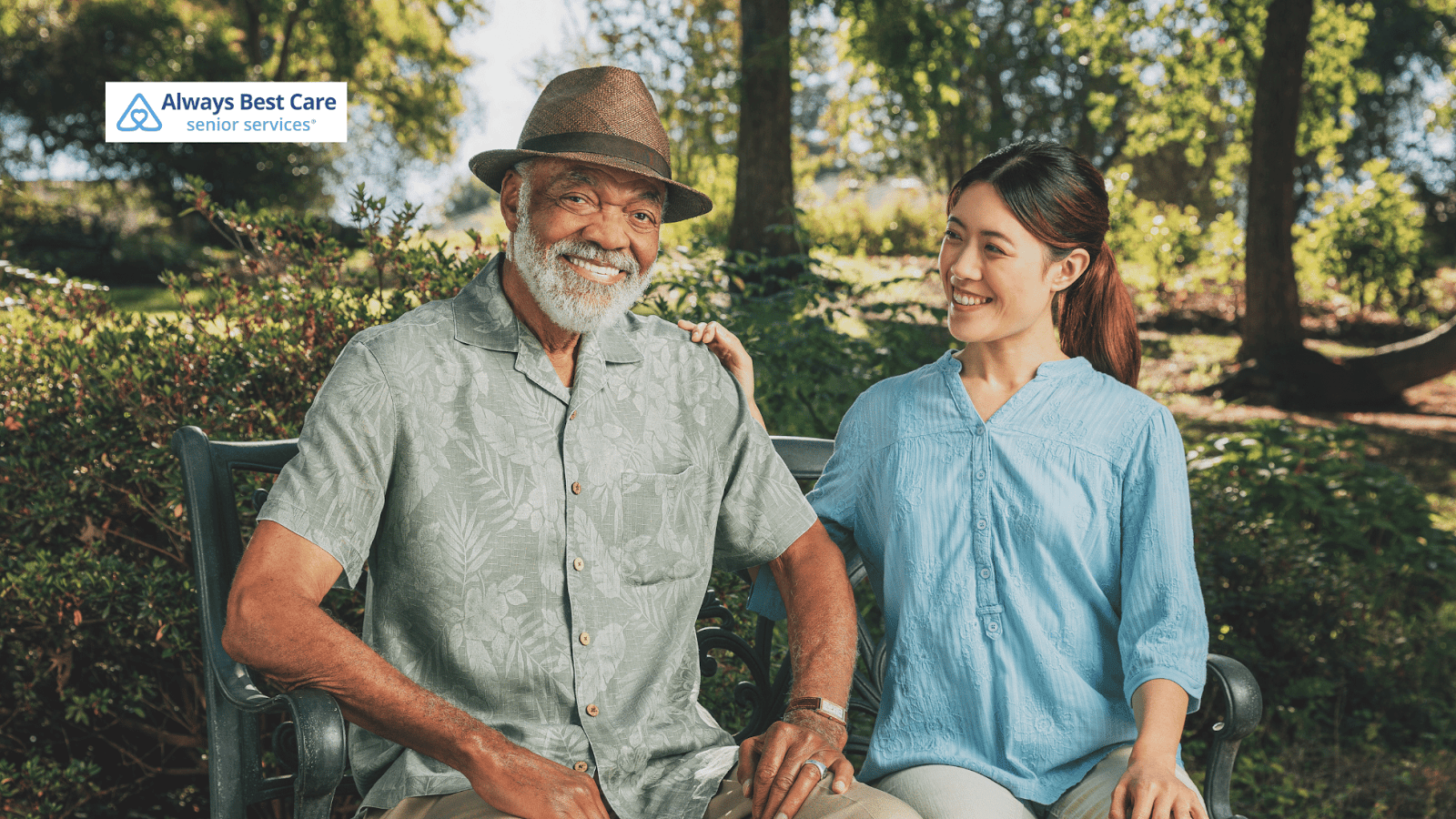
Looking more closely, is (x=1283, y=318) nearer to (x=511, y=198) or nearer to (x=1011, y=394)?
(x=1011, y=394)

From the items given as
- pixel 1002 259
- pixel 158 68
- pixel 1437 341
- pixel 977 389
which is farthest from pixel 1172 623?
pixel 158 68

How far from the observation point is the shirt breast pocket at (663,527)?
7.22 ft

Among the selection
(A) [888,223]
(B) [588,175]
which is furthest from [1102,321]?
(A) [888,223]

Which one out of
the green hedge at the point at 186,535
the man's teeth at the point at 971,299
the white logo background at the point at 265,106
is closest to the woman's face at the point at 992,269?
the man's teeth at the point at 971,299

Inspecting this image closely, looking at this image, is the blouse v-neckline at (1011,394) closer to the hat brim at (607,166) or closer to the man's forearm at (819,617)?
the man's forearm at (819,617)

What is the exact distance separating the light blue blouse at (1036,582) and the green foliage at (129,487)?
6.19 ft

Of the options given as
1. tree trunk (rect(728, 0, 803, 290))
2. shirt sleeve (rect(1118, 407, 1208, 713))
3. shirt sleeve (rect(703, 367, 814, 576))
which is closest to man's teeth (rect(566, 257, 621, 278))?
shirt sleeve (rect(703, 367, 814, 576))

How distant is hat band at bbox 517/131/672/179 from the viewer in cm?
222

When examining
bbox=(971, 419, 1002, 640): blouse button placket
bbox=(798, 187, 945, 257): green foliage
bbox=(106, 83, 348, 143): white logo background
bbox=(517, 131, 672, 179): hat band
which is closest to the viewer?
bbox=(971, 419, 1002, 640): blouse button placket

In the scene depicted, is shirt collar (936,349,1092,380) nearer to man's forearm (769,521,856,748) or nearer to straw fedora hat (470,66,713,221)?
man's forearm (769,521,856,748)

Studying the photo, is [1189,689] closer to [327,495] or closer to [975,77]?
[327,495]

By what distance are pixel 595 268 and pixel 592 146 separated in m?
0.26

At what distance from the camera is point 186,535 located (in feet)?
9.80

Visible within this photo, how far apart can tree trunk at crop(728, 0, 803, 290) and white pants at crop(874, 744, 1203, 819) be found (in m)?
7.56
